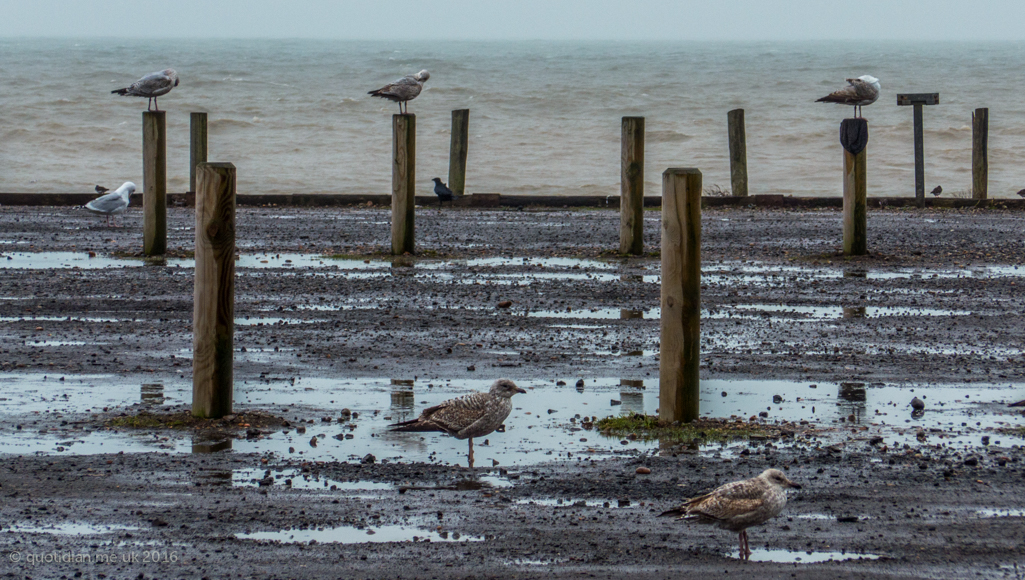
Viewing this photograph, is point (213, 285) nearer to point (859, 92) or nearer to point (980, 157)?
point (859, 92)

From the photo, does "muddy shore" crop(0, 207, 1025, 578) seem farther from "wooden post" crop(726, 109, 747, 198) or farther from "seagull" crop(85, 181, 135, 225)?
"wooden post" crop(726, 109, 747, 198)

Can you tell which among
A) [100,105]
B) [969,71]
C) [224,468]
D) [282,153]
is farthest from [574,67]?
[224,468]

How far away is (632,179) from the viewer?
15578mm

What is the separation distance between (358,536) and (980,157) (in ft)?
69.3

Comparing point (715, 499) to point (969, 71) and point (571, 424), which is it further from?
point (969, 71)

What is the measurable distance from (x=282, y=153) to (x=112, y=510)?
143ft

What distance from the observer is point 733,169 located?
82.2 ft

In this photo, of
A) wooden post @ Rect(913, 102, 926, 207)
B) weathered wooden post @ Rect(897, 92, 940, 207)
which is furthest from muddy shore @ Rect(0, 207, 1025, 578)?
wooden post @ Rect(913, 102, 926, 207)

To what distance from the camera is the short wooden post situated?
15.2 meters

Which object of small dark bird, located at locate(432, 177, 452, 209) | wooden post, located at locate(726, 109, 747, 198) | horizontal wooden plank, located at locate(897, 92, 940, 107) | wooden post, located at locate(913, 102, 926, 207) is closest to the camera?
horizontal wooden plank, located at locate(897, 92, 940, 107)

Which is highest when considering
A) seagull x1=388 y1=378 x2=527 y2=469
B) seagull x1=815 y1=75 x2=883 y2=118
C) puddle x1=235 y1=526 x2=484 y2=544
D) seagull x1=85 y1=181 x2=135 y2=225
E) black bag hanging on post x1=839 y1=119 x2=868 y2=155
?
seagull x1=815 y1=75 x2=883 y2=118

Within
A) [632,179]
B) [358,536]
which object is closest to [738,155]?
[632,179]

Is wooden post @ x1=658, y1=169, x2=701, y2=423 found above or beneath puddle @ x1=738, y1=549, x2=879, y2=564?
above

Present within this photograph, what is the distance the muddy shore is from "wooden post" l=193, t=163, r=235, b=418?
41 cm
